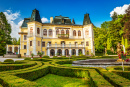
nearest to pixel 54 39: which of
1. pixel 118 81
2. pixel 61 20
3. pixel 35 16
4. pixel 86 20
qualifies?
pixel 61 20

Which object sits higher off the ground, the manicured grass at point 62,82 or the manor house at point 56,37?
the manor house at point 56,37

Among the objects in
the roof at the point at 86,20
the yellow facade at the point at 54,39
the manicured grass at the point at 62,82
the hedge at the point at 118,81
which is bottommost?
the manicured grass at the point at 62,82

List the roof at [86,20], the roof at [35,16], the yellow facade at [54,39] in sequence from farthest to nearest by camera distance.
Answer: the roof at [86,20] < the roof at [35,16] < the yellow facade at [54,39]

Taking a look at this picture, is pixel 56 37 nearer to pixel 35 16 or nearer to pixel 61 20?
pixel 61 20

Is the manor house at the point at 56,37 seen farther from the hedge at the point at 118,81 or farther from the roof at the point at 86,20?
the hedge at the point at 118,81

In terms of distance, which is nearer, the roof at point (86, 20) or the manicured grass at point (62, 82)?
the manicured grass at point (62, 82)

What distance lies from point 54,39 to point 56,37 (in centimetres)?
102

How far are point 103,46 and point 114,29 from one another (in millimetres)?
8780

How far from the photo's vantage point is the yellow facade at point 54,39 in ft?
106

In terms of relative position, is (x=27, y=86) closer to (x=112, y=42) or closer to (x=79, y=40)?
(x=79, y=40)

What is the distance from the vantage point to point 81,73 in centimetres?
752

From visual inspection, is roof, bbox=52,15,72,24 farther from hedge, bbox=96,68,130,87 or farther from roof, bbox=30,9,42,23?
hedge, bbox=96,68,130,87

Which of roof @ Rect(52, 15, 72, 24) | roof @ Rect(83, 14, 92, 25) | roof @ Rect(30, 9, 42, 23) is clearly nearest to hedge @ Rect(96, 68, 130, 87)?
roof @ Rect(30, 9, 42, 23)

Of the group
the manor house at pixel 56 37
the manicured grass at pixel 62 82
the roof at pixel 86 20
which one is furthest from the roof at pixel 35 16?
the manicured grass at pixel 62 82
